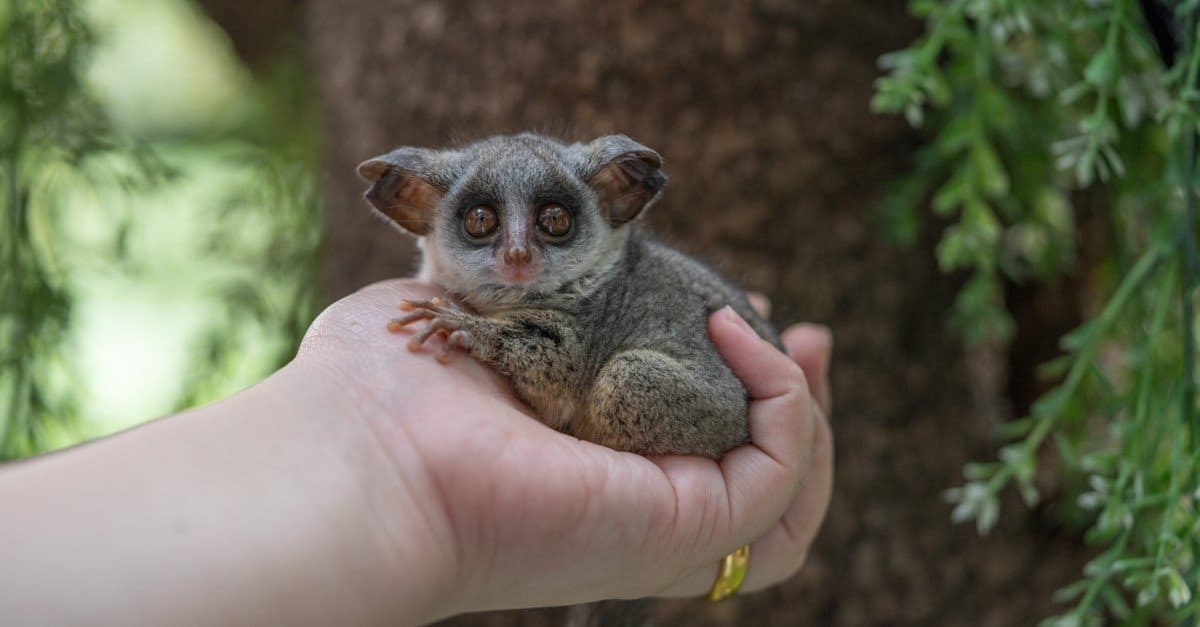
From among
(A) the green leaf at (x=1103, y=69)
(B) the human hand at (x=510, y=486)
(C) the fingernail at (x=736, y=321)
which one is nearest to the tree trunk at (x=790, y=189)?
(C) the fingernail at (x=736, y=321)

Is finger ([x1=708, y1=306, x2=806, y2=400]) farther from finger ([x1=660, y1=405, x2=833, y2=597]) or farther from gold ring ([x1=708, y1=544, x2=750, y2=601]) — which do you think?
gold ring ([x1=708, y1=544, x2=750, y2=601])

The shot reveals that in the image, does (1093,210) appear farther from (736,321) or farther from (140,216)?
(140,216)

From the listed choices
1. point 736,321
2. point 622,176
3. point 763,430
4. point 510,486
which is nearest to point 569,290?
point 622,176

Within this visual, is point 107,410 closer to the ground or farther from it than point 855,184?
closer to the ground

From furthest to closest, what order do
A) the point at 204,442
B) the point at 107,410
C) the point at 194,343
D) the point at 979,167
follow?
the point at 107,410
the point at 194,343
the point at 979,167
the point at 204,442

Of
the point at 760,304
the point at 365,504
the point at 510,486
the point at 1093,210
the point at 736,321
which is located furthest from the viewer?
the point at 1093,210

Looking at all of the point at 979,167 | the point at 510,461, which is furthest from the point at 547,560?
the point at 979,167

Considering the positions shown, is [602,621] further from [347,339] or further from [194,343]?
[194,343]

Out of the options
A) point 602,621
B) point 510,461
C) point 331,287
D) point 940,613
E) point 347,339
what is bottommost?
point 940,613
